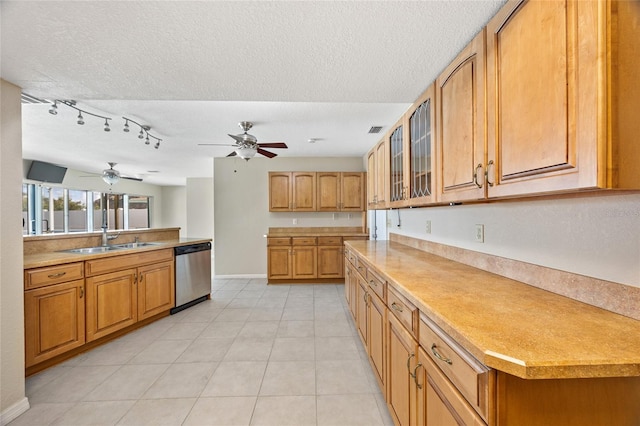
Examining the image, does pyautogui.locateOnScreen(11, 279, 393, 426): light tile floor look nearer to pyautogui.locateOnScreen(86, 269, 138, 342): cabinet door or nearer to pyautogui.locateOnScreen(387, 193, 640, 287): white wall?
pyautogui.locateOnScreen(86, 269, 138, 342): cabinet door

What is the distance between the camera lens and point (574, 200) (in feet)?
3.89

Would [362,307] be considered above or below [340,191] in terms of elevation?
below

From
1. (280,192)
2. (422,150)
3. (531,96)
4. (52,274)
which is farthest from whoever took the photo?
(280,192)

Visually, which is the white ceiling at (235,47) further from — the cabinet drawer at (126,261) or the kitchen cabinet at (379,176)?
the cabinet drawer at (126,261)

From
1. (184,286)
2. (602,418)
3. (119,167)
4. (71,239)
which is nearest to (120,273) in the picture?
(71,239)

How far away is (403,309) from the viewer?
1.41 metres

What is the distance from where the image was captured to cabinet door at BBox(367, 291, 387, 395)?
70.4 inches

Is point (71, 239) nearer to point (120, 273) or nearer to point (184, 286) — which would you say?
point (120, 273)

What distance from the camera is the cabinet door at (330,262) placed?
201 inches

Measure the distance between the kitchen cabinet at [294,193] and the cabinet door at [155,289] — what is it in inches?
90.1

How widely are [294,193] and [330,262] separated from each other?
1.53m

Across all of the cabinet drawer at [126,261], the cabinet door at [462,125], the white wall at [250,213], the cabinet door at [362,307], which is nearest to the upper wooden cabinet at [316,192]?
the white wall at [250,213]

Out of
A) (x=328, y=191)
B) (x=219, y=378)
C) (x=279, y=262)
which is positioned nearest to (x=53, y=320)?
(x=219, y=378)

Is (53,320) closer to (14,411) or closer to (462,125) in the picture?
(14,411)
